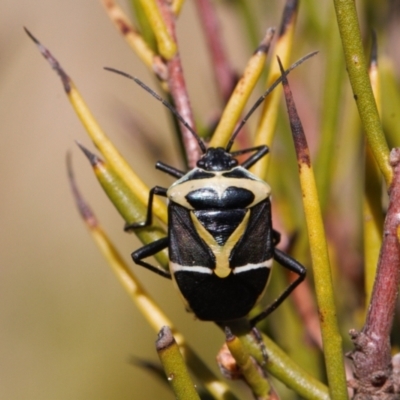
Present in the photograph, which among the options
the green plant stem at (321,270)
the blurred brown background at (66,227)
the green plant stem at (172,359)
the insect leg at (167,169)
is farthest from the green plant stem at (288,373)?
the blurred brown background at (66,227)

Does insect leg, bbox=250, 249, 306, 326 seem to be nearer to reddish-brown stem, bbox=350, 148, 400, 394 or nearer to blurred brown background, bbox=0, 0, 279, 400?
reddish-brown stem, bbox=350, 148, 400, 394

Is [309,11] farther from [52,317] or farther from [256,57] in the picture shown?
[52,317]

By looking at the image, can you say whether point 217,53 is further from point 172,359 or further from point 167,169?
point 172,359

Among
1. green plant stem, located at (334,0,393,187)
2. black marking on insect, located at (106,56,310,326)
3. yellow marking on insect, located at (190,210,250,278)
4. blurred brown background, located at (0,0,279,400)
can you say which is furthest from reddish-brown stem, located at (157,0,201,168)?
blurred brown background, located at (0,0,279,400)

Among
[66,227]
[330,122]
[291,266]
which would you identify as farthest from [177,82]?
[66,227]

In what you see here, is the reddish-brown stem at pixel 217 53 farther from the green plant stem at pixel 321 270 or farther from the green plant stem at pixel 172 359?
the green plant stem at pixel 172 359

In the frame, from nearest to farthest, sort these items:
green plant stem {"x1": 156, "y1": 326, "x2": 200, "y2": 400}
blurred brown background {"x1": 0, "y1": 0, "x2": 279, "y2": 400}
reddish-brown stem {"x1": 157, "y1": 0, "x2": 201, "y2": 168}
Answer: green plant stem {"x1": 156, "y1": 326, "x2": 200, "y2": 400}
reddish-brown stem {"x1": 157, "y1": 0, "x2": 201, "y2": 168}
blurred brown background {"x1": 0, "y1": 0, "x2": 279, "y2": 400}
